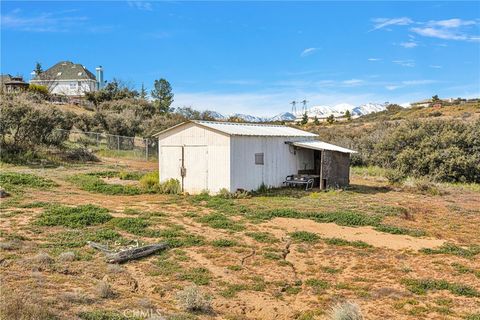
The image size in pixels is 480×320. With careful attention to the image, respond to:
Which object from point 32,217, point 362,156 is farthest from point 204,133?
point 362,156

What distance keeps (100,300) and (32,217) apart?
6559 mm

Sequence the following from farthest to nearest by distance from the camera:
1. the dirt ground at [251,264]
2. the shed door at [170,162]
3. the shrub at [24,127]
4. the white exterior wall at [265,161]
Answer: the shrub at [24,127]
the shed door at [170,162]
the white exterior wall at [265,161]
the dirt ground at [251,264]

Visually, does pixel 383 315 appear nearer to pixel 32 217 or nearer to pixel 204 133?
pixel 32 217

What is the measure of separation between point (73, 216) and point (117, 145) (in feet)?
75.8

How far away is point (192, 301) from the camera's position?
6.53 m

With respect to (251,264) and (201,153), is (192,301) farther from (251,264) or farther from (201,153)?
(201,153)

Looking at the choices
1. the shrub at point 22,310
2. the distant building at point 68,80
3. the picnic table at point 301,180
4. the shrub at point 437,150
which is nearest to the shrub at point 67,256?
the shrub at point 22,310

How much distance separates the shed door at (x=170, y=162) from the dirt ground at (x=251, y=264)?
11.7 ft

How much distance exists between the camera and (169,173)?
61.4 ft

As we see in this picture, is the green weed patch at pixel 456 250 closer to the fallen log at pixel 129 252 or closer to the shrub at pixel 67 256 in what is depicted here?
the fallen log at pixel 129 252

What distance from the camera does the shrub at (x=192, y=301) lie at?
6.52 metres

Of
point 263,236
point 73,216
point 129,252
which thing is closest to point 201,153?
point 73,216

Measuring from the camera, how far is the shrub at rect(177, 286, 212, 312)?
6.52 meters

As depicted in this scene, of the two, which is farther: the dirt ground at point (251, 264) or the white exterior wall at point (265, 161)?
the white exterior wall at point (265, 161)
